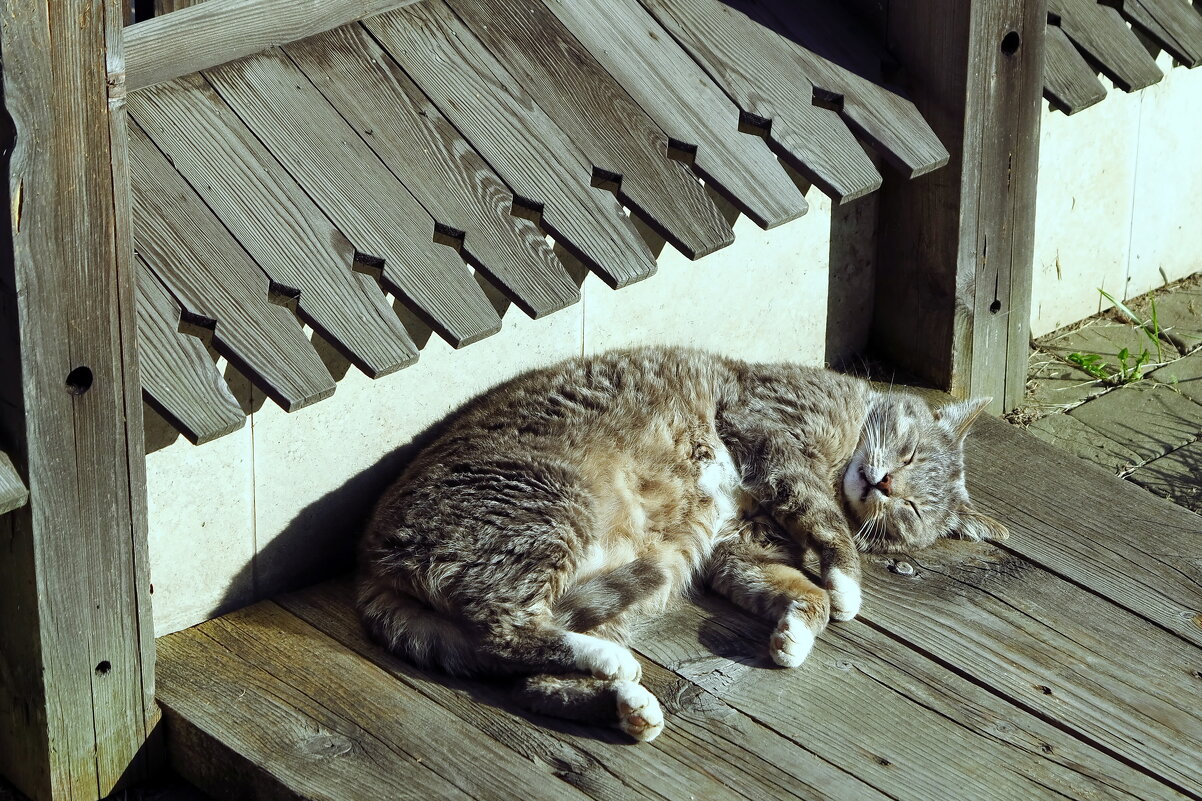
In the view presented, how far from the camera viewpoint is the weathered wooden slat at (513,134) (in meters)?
3.61

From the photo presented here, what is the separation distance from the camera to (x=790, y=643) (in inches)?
140

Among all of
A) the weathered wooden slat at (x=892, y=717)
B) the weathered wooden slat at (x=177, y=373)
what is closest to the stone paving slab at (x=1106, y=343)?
the weathered wooden slat at (x=892, y=717)

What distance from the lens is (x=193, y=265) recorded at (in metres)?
3.18

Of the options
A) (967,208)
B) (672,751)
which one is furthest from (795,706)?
(967,208)

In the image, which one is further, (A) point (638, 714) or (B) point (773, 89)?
(B) point (773, 89)

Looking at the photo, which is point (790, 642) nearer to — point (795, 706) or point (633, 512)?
point (795, 706)

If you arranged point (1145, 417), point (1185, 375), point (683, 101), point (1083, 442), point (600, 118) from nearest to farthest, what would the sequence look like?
point (600, 118), point (683, 101), point (1083, 442), point (1145, 417), point (1185, 375)

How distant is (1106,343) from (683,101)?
8.04ft

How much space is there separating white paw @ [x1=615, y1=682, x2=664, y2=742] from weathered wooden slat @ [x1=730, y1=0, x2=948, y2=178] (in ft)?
5.96

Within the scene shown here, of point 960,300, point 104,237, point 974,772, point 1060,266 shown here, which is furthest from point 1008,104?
point 104,237

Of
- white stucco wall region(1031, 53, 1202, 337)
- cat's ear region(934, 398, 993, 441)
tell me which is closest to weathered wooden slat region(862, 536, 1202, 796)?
cat's ear region(934, 398, 993, 441)

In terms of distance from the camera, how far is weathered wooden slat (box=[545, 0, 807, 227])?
385 centimetres

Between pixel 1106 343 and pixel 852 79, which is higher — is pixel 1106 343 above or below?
below

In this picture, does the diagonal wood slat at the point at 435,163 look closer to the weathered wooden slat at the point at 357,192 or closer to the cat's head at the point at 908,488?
the weathered wooden slat at the point at 357,192
